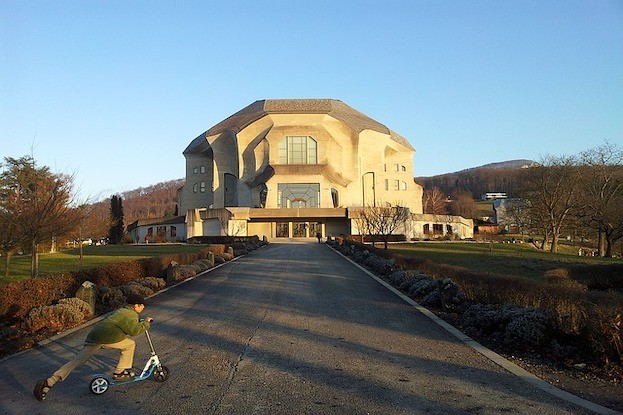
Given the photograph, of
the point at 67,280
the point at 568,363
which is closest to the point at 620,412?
the point at 568,363

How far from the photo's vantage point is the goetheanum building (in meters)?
71.2

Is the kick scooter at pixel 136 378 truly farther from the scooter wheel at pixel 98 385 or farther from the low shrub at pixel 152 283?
the low shrub at pixel 152 283

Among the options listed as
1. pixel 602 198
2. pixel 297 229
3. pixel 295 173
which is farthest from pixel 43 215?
pixel 295 173

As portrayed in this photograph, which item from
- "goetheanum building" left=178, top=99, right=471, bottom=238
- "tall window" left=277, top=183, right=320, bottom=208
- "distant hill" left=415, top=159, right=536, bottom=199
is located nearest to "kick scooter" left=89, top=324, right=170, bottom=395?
"goetheanum building" left=178, top=99, right=471, bottom=238

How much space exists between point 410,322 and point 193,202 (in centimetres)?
8188

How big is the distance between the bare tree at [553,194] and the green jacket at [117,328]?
44029 millimetres

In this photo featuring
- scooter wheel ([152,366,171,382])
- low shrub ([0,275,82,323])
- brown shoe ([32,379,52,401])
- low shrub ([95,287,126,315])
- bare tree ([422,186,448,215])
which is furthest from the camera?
bare tree ([422,186,448,215])

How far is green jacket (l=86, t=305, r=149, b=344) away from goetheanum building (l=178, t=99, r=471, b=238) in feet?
194

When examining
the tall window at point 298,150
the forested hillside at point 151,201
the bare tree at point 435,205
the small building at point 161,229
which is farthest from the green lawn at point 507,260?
the forested hillside at point 151,201

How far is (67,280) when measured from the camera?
11594 mm

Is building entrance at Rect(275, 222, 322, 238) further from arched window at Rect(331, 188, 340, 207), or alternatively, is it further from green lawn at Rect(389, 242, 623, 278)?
green lawn at Rect(389, 242, 623, 278)

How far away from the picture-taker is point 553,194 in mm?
45125

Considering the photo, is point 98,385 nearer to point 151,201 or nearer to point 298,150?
point 298,150

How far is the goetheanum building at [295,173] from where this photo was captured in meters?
71.2
